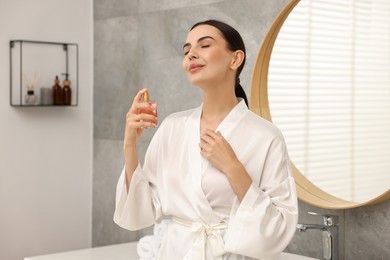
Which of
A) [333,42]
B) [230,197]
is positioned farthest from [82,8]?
[230,197]

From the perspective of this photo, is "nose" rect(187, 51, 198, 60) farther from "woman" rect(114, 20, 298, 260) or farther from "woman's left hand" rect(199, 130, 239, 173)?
"woman's left hand" rect(199, 130, 239, 173)

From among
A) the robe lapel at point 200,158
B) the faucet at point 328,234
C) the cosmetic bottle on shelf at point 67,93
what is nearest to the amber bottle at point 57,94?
the cosmetic bottle on shelf at point 67,93

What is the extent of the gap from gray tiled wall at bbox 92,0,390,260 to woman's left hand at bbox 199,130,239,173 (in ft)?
2.68

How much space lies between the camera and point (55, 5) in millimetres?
3602

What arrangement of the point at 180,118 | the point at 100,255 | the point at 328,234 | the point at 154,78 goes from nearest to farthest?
the point at 180,118, the point at 328,234, the point at 100,255, the point at 154,78

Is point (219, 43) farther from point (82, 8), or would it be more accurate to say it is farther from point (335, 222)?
point (82, 8)

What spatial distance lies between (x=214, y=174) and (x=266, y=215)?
18 centimetres

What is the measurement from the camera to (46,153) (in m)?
3.60

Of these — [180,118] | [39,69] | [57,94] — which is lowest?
[180,118]

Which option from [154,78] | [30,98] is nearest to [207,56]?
[154,78]

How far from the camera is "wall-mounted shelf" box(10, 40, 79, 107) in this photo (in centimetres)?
344

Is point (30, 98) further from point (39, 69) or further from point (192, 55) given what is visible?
point (192, 55)

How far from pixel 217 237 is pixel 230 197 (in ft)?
0.38

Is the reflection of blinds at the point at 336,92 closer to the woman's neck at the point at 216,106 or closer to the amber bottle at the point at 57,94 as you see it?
the woman's neck at the point at 216,106
